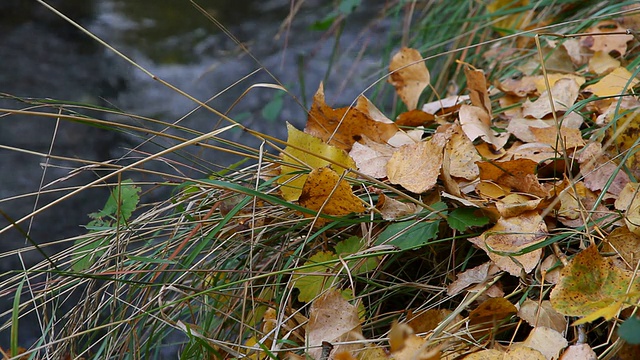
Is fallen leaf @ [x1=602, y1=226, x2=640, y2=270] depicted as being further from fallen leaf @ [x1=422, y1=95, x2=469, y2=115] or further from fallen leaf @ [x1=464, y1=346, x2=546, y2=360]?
fallen leaf @ [x1=422, y1=95, x2=469, y2=115]

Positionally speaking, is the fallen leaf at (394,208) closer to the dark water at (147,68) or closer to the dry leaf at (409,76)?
the dry leaf at (409,76)

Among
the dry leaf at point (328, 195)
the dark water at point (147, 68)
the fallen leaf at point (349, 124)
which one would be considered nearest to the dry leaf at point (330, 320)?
the dry leaf at point (328, 195)

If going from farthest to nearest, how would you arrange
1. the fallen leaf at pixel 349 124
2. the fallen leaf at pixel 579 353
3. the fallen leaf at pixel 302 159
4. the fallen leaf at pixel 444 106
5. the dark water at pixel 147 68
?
the dark water at pixel 147 68
the fallen leaf at pixel 444 106
the fallen leaf at pixel 349 124
the fallen leaf at pixel 302 159
the fallen leaf at pixel 579 353

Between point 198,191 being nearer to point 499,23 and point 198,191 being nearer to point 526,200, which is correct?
point 526,200

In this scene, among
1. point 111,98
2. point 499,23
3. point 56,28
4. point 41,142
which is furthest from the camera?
point 56,28

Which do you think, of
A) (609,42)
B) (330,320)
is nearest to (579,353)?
(330,320)

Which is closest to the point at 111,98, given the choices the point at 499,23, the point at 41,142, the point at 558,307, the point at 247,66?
the point at 41,142
